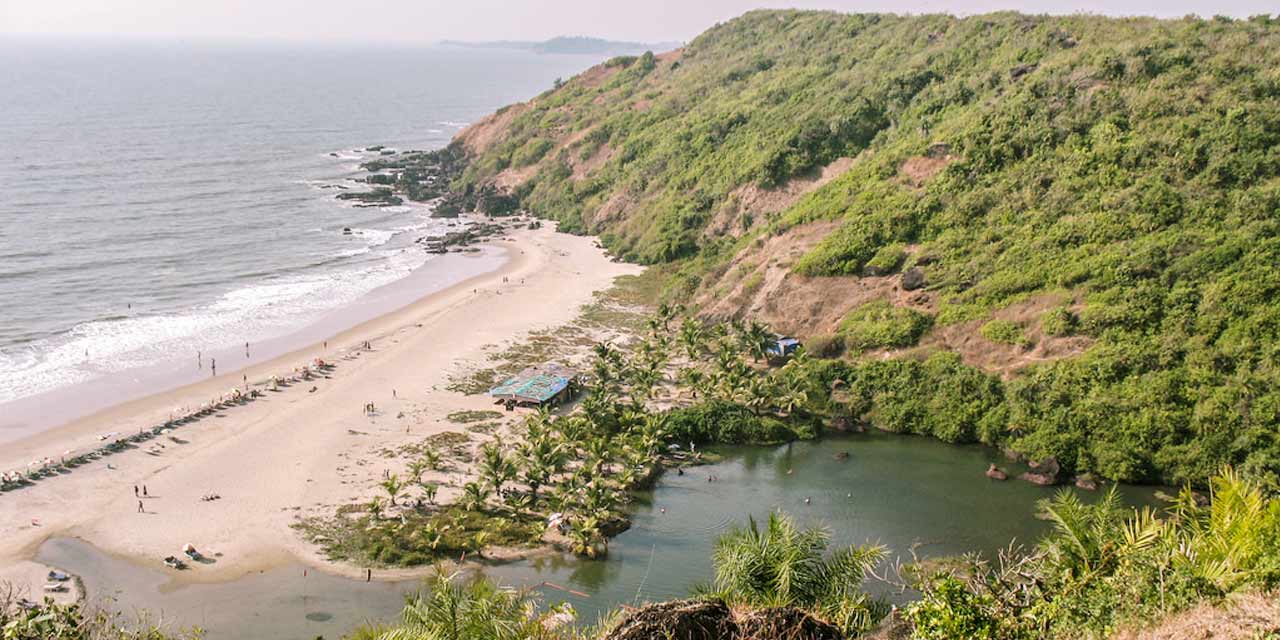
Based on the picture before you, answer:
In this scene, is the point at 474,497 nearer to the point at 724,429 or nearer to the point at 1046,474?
the point at 724,429

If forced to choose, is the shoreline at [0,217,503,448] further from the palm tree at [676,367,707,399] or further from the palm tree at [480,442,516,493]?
the palm tree at [676,367,707,399]

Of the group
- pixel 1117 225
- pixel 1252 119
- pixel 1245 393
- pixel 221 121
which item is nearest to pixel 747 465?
pixel 1245 393

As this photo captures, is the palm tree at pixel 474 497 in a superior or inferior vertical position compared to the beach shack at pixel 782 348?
inferior

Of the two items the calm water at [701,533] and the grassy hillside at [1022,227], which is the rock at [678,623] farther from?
the grassy hillside at [1022,227]

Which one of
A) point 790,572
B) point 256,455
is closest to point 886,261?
point 256,455

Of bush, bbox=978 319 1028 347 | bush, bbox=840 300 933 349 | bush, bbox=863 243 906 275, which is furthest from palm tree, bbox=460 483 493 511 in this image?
bush, bbox=863 243 906 275

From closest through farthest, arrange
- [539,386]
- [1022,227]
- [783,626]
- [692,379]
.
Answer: [783,626]
[539,386]
[692,379]
[1022,227]

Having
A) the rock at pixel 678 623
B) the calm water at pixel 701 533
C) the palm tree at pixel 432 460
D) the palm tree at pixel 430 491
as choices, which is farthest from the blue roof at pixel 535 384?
the rock at pixel 678 623
